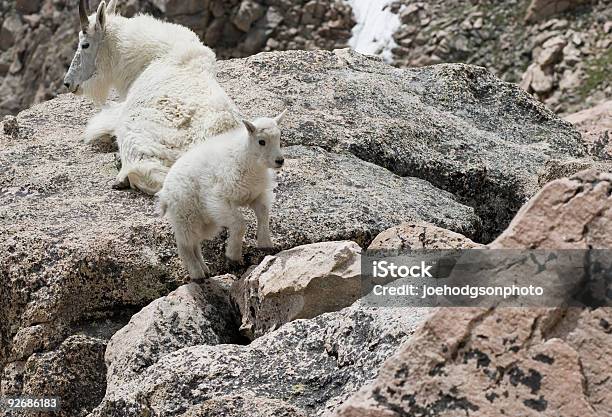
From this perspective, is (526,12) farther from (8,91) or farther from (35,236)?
(35,236)

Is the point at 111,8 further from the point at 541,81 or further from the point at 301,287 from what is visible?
the point at 541,81

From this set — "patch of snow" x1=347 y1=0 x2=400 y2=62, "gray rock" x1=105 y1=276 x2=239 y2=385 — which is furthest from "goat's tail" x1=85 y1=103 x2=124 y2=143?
"patch of snow" x1=347 y1=0 x2=400 y2=62

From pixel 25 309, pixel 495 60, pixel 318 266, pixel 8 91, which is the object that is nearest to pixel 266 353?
pixel 318 266

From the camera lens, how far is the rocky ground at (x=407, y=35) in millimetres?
31312

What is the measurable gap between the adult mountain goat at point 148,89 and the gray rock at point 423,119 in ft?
2.83

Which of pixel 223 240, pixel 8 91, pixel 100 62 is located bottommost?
pixel 8 91

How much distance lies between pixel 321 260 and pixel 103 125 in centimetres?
413

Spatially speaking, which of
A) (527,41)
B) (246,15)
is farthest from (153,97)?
(246,15)

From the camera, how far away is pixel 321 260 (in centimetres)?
741

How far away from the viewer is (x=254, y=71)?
12.0 m

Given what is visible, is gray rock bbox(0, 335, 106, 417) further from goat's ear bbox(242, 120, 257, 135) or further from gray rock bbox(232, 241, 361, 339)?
goat's ear bbox(242, 120, 257, 135)

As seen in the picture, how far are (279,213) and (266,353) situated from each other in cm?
270

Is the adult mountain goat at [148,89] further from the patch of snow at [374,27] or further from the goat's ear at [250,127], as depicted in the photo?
the patch of snow at [374,27]

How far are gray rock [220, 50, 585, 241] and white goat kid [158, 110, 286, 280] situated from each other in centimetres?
234
